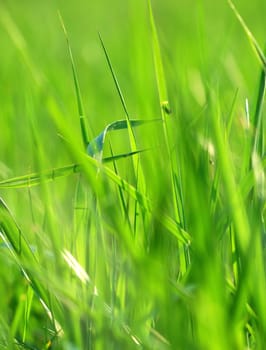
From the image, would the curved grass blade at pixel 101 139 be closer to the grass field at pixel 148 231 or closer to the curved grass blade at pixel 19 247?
the grass field at pixel 148 231

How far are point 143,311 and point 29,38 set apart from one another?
2706mm

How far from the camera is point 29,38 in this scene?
10.8 feet

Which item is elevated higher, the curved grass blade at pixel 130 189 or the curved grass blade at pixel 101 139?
the curved grass blade at pixel 101 139

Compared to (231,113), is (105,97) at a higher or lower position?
lower

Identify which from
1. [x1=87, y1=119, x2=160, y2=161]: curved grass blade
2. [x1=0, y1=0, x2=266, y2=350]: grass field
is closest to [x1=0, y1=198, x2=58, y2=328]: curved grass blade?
[x1=0, y1=0, x2=266, y2=350]: grass field

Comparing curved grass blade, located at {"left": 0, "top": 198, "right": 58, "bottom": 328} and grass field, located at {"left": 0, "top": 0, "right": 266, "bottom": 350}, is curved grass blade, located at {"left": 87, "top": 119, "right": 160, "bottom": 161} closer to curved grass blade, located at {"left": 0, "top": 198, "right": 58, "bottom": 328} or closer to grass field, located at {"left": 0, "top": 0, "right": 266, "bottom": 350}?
grass field, located at {"left": 0, "top": 0, "right": 266, "bottom": 350}

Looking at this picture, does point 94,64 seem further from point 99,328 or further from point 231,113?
point 99,328

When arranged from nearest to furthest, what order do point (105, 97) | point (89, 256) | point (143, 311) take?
1. point (143, 311)
2. point (89, 256)
3. point (105, 97)

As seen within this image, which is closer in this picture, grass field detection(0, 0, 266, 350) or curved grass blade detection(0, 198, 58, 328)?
grass field detection(0, 0, 266, 350)

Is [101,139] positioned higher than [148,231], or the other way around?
[101,139]

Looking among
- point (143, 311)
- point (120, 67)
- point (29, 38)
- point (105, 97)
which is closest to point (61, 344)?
point (143, 311)

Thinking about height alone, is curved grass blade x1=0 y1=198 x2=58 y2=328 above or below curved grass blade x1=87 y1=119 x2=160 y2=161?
below

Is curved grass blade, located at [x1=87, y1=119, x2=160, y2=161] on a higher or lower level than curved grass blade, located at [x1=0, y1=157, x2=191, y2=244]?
higher

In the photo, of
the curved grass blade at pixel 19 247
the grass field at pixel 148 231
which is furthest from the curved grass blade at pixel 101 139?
the curved grass blade at pixel 19 247
